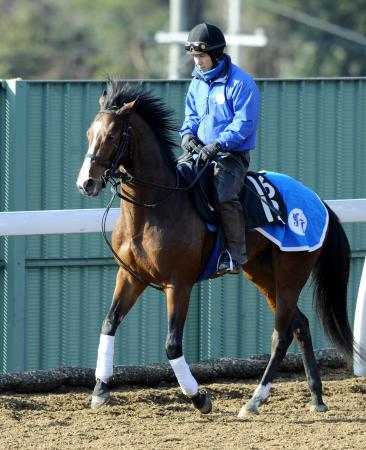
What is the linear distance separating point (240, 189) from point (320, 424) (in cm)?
162

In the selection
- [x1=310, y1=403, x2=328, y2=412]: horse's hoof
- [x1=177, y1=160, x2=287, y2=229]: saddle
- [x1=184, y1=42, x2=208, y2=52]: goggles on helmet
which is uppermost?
[x1=184, y1=42, x2=208, y2=52]: goggles on helmet

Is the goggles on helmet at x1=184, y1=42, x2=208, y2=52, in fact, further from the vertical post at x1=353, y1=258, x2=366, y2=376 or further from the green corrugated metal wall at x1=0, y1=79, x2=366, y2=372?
Result: the vertical post at x1=353, y1=258, x2=366, y2=376

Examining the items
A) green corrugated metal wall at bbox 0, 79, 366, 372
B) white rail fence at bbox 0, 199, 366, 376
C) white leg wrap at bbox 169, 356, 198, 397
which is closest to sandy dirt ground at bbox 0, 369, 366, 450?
white leg wrap at bbox 169, 356, 198, 397

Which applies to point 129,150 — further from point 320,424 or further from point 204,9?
point 204,9

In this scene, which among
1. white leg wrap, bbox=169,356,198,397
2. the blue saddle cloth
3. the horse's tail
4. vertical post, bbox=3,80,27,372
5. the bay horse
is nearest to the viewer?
the bay horse

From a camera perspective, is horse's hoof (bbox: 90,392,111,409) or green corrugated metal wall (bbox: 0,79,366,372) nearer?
horse's hoof (bbox: 90,392,111,409)

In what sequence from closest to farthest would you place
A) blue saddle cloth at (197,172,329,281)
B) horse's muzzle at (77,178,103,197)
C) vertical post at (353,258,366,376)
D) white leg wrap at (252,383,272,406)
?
Result: horse's muzzle at (77,178,103,197) < white leg wrap at (252,383,272,406) < blue saddle cloth at (197,172,329,281) < vertical post at (353,258,366,376)

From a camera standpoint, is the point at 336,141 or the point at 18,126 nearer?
the point at 18,126

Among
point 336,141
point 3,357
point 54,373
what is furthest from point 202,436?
point 336,141

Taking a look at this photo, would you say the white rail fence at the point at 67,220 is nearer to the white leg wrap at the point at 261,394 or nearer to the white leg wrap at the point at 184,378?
the white leg wrap at the point at 261,394

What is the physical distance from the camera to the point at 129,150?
7219 millimetres

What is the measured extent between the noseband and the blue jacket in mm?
675

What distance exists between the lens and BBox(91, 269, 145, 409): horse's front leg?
739 cm

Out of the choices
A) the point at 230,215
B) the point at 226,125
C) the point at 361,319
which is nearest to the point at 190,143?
the point at 226,125
